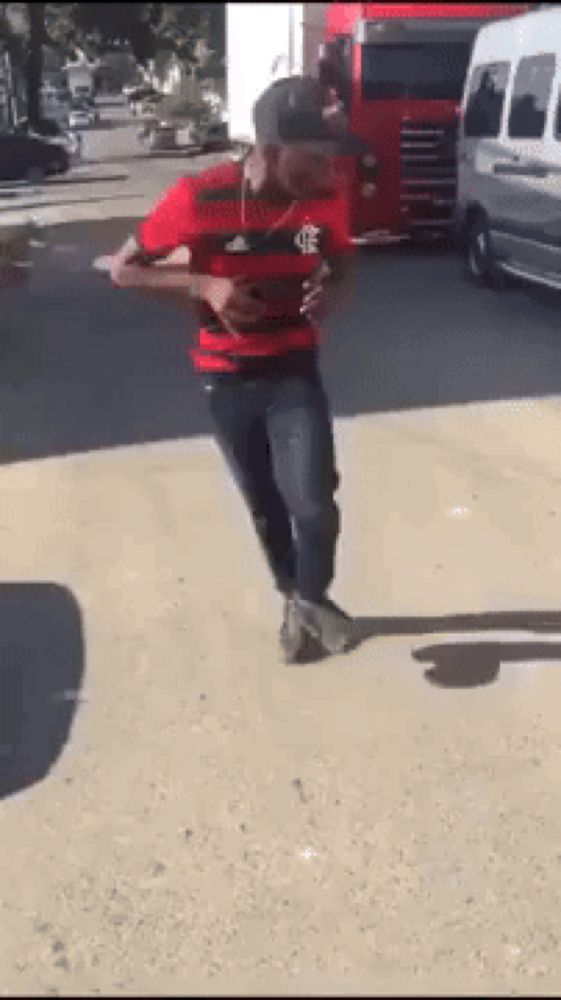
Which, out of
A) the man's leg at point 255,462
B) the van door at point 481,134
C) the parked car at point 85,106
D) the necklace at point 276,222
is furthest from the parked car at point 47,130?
the necklace at point 276,222

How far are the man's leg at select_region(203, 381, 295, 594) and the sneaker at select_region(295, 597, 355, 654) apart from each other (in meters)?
0.15

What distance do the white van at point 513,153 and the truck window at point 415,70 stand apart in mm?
2325

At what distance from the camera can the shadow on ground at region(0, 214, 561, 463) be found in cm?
913

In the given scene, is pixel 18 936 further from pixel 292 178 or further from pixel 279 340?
pixel 292 178

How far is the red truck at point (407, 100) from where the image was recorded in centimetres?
1697

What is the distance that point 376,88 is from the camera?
1723cm

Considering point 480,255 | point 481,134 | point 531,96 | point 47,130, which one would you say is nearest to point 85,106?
point 47,130

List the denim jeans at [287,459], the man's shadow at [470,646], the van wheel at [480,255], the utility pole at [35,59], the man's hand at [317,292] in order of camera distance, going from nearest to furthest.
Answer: the man's hand at [317,292] < the denim jeans at [287,459] < the man's shadow at [470,646] < the van wheel at [480,255] < the utility pole at [35,59]

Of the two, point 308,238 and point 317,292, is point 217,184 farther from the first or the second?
point 317,292

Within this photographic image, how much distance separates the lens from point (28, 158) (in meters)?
35.4

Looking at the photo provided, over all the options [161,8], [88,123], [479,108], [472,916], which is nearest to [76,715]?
[472,916]

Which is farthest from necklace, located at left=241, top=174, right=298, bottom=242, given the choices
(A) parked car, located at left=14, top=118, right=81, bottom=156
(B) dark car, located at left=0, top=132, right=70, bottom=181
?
(A) parked car, located at left=14, top=118, right=81, bottom=156

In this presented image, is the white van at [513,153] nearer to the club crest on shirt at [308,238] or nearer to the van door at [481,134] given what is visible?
the van door at [481,134]

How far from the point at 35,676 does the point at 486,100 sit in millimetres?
10430
